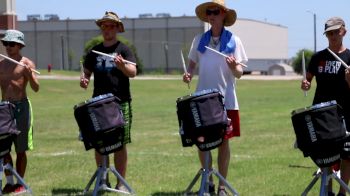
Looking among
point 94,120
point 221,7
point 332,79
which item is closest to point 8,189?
point 94,120

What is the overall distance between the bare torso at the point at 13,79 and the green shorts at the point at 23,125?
0.10 metres

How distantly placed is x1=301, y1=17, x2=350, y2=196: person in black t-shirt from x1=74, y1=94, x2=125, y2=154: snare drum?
224cm

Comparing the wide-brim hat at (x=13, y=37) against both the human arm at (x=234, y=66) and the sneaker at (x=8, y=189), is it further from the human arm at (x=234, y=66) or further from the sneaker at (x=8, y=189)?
the human arm at (x=234, y=66)

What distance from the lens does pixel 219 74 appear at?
8.38 meters

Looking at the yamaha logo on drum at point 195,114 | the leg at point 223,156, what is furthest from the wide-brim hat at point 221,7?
the leg at point 223,156

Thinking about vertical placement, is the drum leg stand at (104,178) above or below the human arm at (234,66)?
below

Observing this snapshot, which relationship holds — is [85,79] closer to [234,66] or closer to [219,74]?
[219,74]

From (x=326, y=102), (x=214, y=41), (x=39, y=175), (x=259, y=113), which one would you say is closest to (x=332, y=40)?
(x=326, y=102)

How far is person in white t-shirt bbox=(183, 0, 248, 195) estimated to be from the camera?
8.34m

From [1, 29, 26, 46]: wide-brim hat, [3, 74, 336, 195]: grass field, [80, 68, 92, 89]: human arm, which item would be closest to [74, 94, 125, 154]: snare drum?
[80, 68, 92, 89]: human arm

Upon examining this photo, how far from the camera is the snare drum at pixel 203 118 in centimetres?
771

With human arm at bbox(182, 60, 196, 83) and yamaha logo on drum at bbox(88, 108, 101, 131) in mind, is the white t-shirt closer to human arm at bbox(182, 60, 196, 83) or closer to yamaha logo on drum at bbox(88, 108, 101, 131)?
human arm at bbox(182, 60, 196, 83)

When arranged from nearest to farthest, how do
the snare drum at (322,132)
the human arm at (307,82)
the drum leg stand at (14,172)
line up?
the snare drum at (322,132)
the human arm at (307,82)
the drum leg stand at (14,172)

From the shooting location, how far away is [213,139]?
25.6 feet
